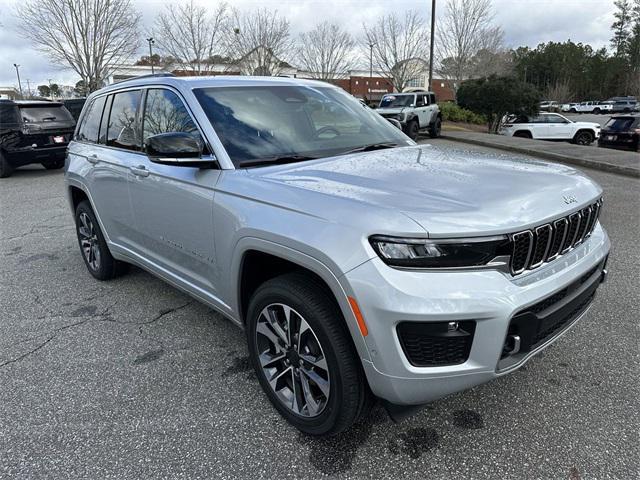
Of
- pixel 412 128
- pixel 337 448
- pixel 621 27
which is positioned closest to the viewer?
pixel 337 448

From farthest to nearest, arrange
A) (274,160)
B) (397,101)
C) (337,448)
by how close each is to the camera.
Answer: (397,101)
(274,160)
(337,448)

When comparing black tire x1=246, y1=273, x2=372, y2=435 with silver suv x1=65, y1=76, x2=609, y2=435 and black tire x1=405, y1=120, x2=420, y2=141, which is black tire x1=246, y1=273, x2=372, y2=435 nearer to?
silver suv x1=65, y1=76, x2=609, y2=435

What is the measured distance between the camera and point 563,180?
2387mm

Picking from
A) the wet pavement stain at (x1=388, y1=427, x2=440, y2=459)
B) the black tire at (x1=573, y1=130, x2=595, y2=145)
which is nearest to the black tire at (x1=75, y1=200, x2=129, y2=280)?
the wet pavement stain at (x1=388, y1=427, x2=440, y2=459)

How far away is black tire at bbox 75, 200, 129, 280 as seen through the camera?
4423 millimetres

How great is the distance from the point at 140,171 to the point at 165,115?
0.44 m

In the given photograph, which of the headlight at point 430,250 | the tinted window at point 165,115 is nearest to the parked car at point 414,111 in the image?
the tinted window at point 165,115

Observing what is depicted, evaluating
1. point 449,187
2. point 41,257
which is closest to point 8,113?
point 41,257

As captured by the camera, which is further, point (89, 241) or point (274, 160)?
point (89, 241)

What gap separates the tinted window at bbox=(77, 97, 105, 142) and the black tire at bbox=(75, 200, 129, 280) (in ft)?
2.10

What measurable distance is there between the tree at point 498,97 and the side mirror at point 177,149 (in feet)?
80.8

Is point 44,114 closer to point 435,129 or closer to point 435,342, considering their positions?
point 435,342

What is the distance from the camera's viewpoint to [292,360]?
2.37 m

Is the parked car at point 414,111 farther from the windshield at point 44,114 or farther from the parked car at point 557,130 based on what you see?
the windshield at point 44,114
